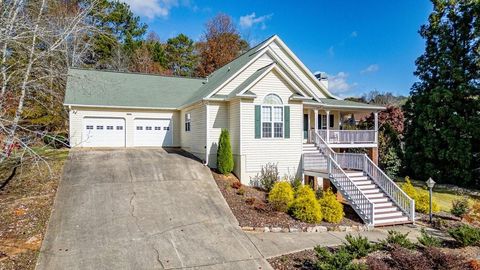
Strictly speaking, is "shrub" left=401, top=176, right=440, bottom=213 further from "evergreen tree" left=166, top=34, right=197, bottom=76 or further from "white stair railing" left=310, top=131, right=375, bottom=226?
"evergreen tree" left=166, top=34, right=197, bottom=76

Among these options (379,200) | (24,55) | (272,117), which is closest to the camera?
(24,55)

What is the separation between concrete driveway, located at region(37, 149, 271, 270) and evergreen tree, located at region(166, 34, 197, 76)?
27.1 meters

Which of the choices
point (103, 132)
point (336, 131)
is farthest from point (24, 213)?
point (336, 131)

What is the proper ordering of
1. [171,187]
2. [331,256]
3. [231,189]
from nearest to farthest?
1. [331,256]
2. [171,187]
3. [231,189]

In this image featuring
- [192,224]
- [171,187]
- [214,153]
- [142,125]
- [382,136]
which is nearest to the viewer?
[192,224]

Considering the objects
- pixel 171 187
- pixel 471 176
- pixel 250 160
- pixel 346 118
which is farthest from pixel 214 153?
pixel 471 176

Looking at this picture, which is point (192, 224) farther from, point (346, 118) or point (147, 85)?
point (346, 118)

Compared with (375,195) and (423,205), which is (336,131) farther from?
(423,205)

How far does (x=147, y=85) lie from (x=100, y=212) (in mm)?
14461

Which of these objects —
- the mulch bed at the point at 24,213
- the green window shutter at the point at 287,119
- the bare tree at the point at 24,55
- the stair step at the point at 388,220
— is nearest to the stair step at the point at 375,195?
the stair step at the point at 388,220

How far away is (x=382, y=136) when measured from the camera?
25.4 metres

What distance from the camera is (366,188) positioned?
13859 millimetres

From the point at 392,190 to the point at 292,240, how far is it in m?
6.27

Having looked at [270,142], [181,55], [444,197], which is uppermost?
[181,55]
